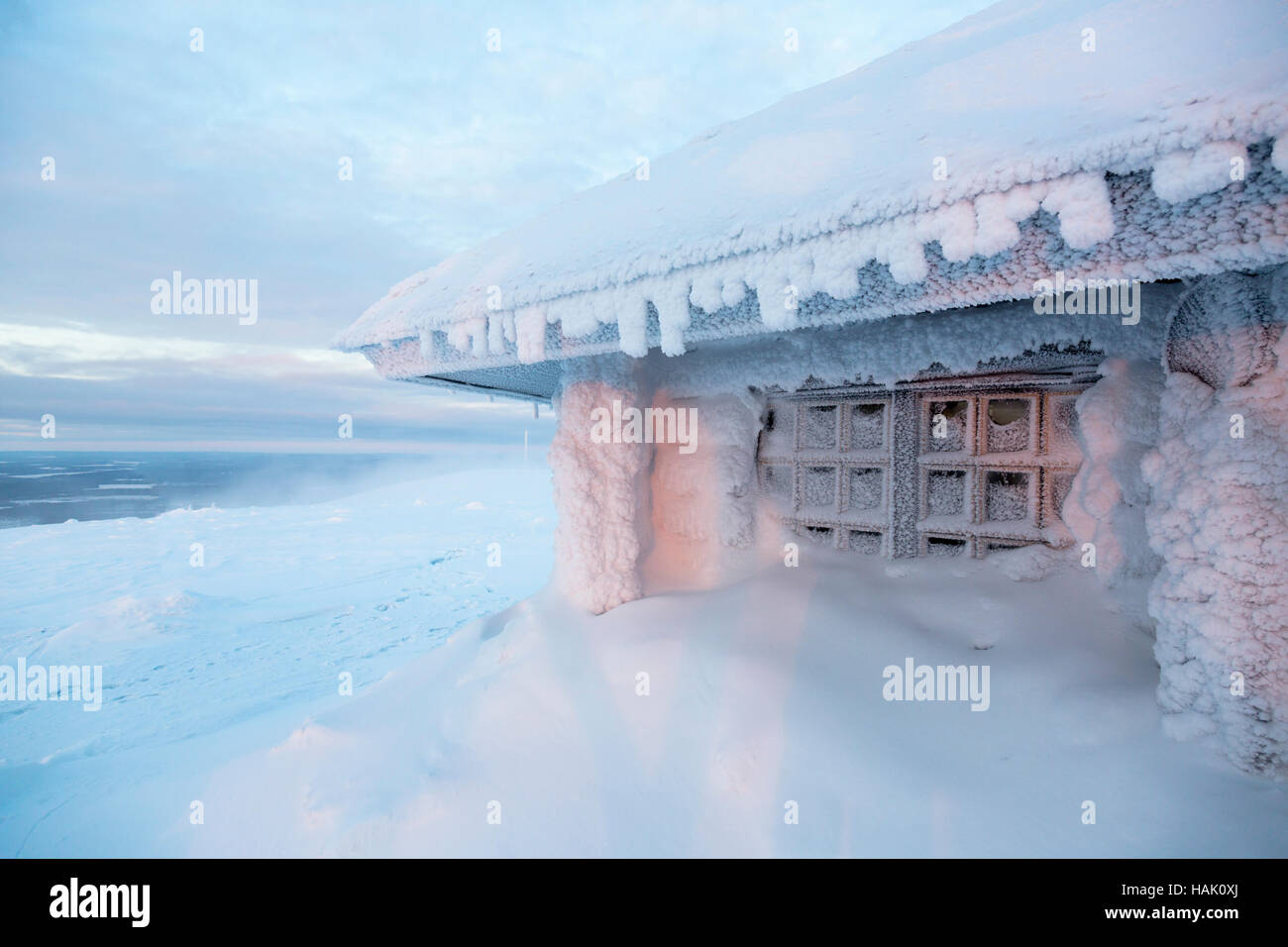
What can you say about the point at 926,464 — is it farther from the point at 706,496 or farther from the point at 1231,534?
the point at 1231,534

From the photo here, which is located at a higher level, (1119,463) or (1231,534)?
(1119,463)

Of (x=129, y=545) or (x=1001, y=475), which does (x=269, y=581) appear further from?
(x=1001, y=475)

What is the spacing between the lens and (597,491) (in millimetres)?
3689

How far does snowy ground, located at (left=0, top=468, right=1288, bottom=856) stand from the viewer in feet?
6.74

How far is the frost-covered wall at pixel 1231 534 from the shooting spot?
192 centimetres

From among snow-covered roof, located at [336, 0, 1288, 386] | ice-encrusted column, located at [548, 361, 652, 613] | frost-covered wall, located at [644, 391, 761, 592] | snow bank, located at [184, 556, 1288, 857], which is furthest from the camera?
frost-covered wall, located at [644, 391, 761, 592]

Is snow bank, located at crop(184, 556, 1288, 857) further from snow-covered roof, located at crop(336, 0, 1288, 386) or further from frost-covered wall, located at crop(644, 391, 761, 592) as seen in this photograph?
snow-covered roof, located at crop(336, 0, 1288, 386)

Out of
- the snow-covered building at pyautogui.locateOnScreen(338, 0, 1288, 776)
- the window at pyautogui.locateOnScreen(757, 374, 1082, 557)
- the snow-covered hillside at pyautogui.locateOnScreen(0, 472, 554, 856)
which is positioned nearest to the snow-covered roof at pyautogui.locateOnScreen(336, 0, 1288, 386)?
the snow-covered building at pyautogui.locateOnScreen(338, 0, 1288, 776)

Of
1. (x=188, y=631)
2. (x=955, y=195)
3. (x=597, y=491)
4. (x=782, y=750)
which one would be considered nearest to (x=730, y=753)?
(x=782, y=750)

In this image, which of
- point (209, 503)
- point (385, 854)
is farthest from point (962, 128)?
point (209, 503)

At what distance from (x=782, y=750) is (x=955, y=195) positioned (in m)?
2.17

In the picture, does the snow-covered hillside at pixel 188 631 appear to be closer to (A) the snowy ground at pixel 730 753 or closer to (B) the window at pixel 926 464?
(A) the snowy ground at pixel 730 753

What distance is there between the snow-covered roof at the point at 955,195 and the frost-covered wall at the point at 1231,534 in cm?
81

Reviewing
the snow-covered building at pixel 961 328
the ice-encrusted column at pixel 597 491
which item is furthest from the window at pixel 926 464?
the ice-encrusted column at pixel 597 491
